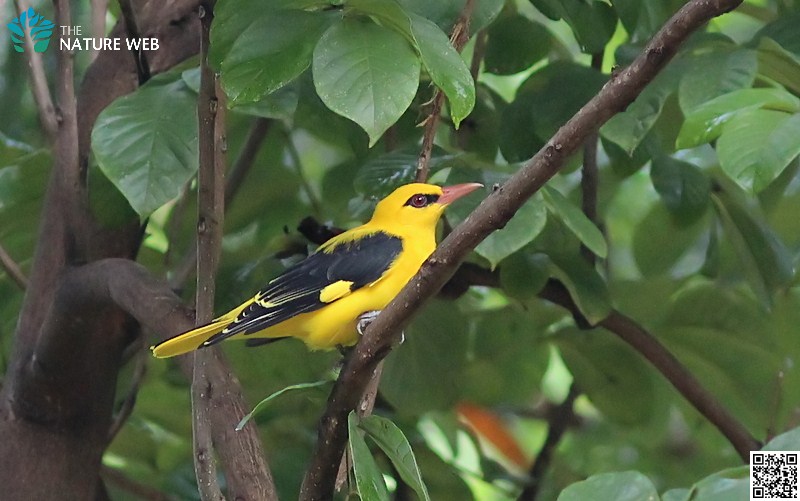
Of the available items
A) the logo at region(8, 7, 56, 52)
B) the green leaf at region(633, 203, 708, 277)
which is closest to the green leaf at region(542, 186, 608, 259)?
the green leaf at region(633, 203, 708, 277)

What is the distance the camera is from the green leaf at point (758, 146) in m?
1.50

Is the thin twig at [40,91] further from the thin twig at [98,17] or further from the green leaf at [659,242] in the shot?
the green leaf at [659,242]

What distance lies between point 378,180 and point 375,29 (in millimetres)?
Result: 601

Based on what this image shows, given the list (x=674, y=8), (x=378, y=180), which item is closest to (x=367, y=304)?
(x=378, y=180)

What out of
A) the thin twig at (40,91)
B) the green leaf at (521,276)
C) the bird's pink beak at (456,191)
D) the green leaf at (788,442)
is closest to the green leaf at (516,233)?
the bird's pink beak at (456,191)

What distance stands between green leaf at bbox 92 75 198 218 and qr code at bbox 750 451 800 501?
104 cm

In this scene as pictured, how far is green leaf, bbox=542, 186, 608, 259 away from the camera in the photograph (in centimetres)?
181

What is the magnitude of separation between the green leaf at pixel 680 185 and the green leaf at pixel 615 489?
0.98 meters

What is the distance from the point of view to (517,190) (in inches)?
50.1

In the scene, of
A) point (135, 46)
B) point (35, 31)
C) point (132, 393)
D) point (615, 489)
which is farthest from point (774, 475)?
point (35, 31)

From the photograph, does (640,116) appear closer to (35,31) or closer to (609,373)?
(609,373)

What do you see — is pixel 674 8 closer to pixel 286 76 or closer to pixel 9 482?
pixel 286 76

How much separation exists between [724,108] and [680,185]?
1.85ft

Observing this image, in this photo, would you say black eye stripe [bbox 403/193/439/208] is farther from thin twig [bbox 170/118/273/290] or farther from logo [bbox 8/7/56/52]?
→ logo [bbox 8/7/56/52]
